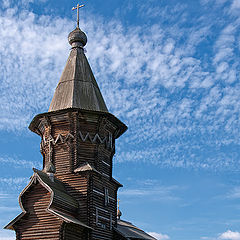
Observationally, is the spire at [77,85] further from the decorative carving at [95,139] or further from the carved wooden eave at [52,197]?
the carved wooden eave at [52,197]

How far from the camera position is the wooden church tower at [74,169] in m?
21.4

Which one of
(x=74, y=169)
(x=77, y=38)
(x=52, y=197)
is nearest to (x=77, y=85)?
(x=77, y=38)

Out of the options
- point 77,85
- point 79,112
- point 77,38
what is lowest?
point 79,112

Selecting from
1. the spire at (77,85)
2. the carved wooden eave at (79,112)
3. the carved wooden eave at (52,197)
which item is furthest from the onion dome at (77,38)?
the carved wooden eave at (52,197)

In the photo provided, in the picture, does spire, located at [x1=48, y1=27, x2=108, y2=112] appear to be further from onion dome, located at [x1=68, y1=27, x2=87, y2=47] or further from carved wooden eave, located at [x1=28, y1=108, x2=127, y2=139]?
carved wooden eave, located at [x1=28, y1=108, x2=127, y2=139]

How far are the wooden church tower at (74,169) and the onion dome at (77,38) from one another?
0.77 m

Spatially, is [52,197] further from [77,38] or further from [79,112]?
[77,38]

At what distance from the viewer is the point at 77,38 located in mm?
29219

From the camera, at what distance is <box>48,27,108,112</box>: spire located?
84.5 feet

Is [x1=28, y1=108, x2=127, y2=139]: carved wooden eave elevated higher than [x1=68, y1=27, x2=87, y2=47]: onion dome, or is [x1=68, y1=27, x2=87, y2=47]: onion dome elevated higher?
[x1=68, y1=27, x2=87, y2=47]: onion dome

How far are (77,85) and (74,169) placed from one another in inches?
239

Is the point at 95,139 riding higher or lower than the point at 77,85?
lower

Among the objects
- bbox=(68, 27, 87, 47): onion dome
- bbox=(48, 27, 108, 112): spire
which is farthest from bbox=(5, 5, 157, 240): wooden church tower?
bbox=(68, 27, 87, 47): onion dome

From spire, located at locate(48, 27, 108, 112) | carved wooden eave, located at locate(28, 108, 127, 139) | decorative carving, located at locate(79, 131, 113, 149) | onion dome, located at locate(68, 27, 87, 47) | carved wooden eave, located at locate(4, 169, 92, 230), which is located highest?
onion dome, located at locate(68, 27, 87, 47)
